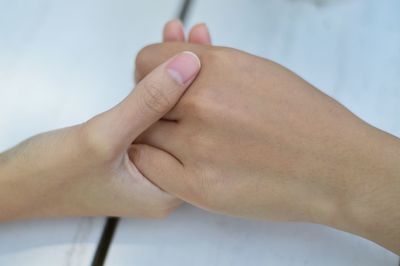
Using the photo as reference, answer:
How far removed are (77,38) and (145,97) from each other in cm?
35

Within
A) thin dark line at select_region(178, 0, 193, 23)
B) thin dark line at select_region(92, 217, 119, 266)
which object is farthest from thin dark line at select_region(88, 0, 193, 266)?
thin dark line at select_region(178, 0, 193, 23)

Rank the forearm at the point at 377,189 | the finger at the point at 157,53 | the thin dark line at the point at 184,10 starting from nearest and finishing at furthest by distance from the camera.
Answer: the forearm at the point at 377,189
the finger at the point at 157,53
the thin dark line at the point at 184,10

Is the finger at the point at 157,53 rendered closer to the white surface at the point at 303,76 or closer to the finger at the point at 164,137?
the finger at the point at 164,137

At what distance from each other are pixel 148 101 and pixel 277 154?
175 millimetres

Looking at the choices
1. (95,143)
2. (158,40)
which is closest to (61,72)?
(158,40)

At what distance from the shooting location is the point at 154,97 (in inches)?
23.8

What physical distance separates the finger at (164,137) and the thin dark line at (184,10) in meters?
0.34

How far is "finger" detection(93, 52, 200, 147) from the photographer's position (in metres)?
0.60

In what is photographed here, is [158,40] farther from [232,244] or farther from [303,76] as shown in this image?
[232,244]

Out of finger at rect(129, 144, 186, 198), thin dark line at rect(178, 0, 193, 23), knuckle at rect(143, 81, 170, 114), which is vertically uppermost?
thin dark line at rect(178, 0, 193, 23)

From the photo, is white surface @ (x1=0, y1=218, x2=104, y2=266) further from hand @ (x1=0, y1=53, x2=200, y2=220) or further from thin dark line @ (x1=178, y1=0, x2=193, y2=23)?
thin dark line @ (x1=178, y1=0, x2=193, y2=23)

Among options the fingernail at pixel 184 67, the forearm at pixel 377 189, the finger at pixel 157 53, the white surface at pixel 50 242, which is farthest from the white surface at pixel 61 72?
the forearm at pixel 377 189

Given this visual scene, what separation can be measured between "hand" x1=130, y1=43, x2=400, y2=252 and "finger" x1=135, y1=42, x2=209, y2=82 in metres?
0.07

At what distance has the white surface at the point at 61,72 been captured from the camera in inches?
26.4
